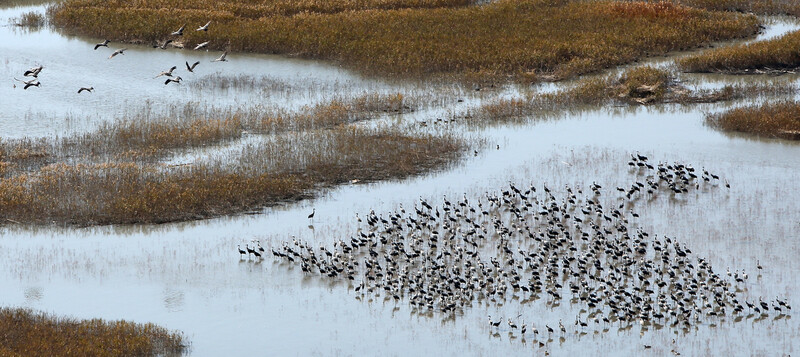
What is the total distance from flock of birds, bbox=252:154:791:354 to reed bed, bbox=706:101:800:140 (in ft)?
18.7

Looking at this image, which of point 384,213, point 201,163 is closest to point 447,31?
point 201,163

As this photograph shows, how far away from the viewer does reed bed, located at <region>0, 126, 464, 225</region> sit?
67.2 ft

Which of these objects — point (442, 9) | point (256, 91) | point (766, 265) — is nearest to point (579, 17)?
point (442, 9)

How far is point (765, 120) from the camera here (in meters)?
26.2

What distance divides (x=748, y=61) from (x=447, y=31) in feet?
34.3

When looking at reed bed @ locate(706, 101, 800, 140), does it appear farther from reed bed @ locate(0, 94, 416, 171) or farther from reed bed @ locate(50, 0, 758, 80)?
reed bed @ locate(0, 94, 416, 171)

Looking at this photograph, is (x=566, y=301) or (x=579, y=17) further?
(x=579, y=17)

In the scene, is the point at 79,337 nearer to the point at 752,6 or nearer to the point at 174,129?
the point at 174,129

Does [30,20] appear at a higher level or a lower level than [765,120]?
higher

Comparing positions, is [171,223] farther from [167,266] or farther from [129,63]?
[129,63]

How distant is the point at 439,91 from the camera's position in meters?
31.0

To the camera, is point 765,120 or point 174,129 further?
point 765,120

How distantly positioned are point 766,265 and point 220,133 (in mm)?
13904

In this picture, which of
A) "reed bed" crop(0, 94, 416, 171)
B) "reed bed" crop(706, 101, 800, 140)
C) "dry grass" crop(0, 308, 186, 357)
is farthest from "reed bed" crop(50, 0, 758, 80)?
"dry grass" crop(0, 308, 186, 357)
